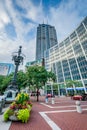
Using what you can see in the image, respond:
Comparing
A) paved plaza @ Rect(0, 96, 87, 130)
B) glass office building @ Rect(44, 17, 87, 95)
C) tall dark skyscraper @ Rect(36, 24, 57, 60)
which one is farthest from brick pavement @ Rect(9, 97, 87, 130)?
tall dark skyscraper @ Rect(36, 24, 57, 60)

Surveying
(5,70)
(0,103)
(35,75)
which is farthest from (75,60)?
(5,70)

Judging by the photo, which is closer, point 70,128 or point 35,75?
point 70,128

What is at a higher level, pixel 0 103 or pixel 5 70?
pixel 5 70

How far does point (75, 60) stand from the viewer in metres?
66.2

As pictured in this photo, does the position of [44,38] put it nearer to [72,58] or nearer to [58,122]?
[72,58]

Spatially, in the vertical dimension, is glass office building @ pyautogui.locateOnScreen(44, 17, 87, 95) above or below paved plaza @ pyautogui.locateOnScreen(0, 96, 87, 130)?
above

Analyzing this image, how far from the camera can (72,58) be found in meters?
69.3

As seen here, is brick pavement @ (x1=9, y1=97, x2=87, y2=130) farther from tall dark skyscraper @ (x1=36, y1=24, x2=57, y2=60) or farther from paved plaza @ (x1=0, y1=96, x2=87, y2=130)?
tall dark skyscraper @ (x1=36, y1=24, x2=57, y2=60)

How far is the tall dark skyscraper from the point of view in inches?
6989

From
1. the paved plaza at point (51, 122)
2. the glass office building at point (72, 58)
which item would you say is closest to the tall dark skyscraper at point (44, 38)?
the glass office building at point (72, 58)

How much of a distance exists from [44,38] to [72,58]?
121157mm

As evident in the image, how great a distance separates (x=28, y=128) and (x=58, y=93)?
6500 cm

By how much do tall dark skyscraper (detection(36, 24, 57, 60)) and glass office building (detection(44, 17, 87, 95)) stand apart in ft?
293

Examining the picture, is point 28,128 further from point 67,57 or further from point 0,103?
point 67,57
